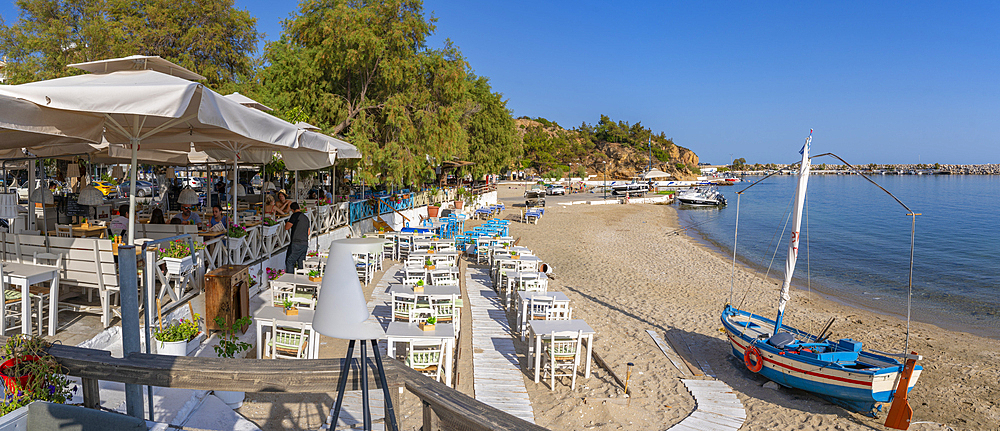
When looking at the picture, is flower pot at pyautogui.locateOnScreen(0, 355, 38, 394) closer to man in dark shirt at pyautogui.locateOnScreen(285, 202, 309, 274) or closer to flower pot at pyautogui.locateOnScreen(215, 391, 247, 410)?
flower pot at pyautogui.locateOnScreen(215, 391, 247, 410)

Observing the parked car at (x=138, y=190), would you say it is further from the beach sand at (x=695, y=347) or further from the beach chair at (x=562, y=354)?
the beach chair at (x=562, y=354)

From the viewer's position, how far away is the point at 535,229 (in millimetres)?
26859

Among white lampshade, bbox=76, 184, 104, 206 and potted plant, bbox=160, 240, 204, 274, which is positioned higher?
white lampshade, bbox=76, 184, 104, 206

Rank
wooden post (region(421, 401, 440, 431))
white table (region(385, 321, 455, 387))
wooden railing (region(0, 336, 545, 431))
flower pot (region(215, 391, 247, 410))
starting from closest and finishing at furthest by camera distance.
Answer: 1. wooden post (region(421, 401, 440, 431))
2. wooden railing (region(0, 336, 545, 431))
3. flower pot (region(215, 391, 247, 410))
4. white table (region(385, 321, 455, 387))

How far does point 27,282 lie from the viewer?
4.66m

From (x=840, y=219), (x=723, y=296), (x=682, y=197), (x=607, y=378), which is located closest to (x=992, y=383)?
(x=723, y=296)

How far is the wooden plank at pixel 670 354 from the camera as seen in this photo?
829 cm

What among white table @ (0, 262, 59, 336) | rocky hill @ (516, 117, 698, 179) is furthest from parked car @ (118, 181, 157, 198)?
rocky hill @ (516, 117, 698, 179)

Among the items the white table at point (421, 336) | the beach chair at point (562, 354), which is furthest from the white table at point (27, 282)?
the beach chair at point (562, 354)

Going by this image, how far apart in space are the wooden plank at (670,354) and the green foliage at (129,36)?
662 inches

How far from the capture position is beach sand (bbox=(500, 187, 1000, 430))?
6836 millimetres

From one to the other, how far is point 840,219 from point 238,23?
4846cm

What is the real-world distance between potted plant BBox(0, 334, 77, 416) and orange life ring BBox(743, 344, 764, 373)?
28.4ft

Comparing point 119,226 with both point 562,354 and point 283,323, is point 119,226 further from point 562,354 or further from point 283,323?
point 562,354
